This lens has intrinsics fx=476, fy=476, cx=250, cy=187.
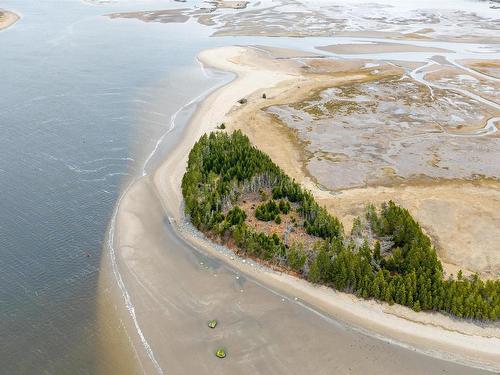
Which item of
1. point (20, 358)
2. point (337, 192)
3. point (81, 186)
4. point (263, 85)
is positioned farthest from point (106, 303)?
point (263, 85)

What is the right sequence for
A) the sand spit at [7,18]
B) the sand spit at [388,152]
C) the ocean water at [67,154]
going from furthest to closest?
the sand spit at [7,18], the sand spit at [388,152], the ocean water at [67,154]

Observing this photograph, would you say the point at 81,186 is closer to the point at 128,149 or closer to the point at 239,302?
the point at 128,149

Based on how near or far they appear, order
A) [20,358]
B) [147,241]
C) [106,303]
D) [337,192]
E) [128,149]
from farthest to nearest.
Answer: [128,149] < [337,192] < [147,241] < [106,303] < [20,358]

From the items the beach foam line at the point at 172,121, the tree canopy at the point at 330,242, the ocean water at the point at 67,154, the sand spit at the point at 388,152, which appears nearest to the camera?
the ocean water at the point at 67,154

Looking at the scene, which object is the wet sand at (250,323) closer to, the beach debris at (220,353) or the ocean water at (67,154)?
the beach debris at (220,353)

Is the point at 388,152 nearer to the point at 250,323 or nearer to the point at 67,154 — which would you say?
the point at 250,323

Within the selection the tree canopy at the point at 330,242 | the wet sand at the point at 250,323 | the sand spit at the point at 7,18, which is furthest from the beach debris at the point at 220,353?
the sand spit at the point at 7,18

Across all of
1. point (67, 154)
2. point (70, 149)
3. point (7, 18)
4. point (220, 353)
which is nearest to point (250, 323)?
point (220, 353)
